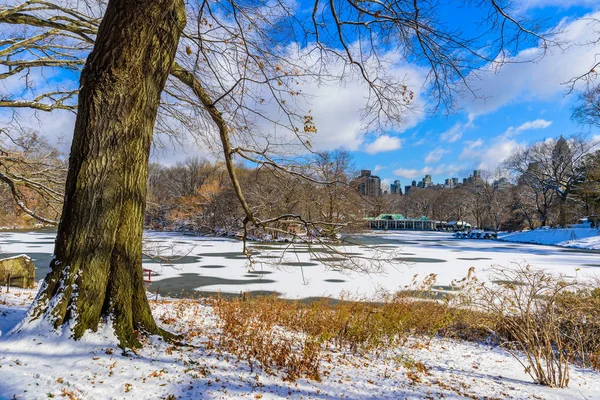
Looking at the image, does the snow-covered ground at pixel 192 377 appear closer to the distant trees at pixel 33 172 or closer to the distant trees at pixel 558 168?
the distant trees at pixel 33 172

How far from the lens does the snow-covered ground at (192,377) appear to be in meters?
2.55

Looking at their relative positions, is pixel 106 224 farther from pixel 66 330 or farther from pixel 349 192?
pixel 349 192

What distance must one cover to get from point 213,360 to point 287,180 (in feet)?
9.12

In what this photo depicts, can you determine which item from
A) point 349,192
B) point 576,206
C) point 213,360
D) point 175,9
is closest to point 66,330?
point 213,360

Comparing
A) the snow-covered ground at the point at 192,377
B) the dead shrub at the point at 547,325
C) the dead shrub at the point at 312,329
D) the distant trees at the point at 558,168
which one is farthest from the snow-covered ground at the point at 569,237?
the snow-covered ground at the point at 192,377

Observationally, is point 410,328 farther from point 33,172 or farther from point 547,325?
point 33,172

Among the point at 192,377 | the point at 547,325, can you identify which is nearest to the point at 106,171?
the point at 192,377

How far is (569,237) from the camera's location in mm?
39000

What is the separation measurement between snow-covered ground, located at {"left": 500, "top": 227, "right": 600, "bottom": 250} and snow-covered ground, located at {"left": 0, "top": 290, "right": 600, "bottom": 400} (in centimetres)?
3767

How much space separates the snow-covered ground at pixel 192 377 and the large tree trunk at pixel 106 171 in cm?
22

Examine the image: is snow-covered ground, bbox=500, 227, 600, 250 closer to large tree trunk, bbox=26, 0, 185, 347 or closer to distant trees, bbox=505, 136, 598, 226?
distant trees, bbox=505, 136, 598, 226

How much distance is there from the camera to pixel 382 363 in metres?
5.17

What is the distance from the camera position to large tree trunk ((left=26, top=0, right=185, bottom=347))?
121 inches

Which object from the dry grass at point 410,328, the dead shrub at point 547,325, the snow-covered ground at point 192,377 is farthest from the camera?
the dead shrub at point 547,325
